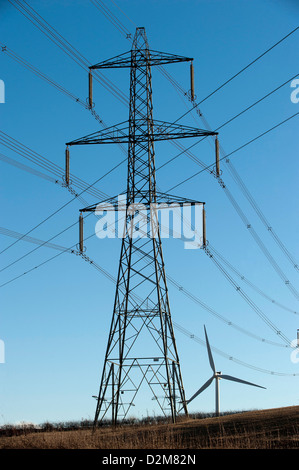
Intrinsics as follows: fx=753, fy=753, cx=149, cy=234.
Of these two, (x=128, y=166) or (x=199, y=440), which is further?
(x=128, y=166)

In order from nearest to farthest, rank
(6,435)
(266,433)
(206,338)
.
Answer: (266,433) < (6,435) < (206,338)

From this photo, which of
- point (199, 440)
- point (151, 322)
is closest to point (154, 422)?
point (151, 322)

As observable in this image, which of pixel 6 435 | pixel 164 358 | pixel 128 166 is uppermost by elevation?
pixel 128 166

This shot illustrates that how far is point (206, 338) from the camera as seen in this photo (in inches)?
3241

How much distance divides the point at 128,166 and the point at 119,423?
717 inches

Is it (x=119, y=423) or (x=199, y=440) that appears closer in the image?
(x=199, y=440)

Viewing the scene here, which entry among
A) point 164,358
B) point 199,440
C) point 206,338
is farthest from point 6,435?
point 206,338
